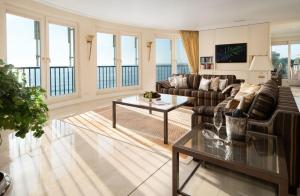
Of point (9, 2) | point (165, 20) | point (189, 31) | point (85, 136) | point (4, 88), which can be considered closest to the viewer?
point (4, 88)

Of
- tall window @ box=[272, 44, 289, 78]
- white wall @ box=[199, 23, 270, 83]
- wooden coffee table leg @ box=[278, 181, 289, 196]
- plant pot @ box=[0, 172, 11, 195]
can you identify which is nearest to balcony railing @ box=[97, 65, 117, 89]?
white wall @ box=[199, 23, 270, 83]

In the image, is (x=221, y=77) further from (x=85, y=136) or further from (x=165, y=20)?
(x=85, y=136)

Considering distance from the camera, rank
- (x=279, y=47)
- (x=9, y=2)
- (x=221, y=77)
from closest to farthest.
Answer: (x=9, y=2)
(x=221, y=77)
(x=279, y=47)

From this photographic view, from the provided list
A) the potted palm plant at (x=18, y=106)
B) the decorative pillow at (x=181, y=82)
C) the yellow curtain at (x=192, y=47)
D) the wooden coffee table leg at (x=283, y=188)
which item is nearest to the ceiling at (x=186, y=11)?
the yellow curtain at (x=192, y=47)

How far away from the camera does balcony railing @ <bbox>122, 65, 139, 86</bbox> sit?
25.3 feet

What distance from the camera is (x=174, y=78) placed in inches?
227

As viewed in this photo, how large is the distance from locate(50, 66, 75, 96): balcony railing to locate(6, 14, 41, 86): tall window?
0.52 m

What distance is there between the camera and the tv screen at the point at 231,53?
7.02 m

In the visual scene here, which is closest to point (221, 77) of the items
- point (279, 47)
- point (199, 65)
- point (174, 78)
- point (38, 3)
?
point (174, 78)

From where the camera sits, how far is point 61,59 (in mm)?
5863

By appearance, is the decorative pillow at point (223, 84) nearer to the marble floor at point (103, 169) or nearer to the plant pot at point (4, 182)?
the marble floor at point (103, 169)

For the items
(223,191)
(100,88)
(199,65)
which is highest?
(199,65)

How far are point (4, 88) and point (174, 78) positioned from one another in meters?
4.51

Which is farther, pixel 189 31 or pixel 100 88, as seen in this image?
pixel 189 31
